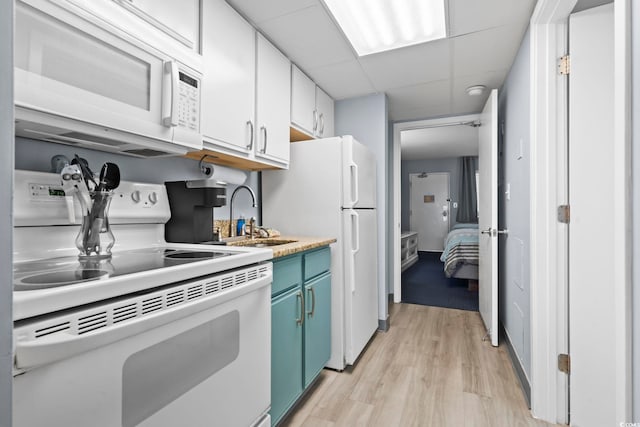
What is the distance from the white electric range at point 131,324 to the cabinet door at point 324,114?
160 centimetres

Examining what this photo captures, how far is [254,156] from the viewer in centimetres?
185

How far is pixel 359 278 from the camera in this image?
7.53 feet

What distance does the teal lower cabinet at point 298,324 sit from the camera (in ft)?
4.83

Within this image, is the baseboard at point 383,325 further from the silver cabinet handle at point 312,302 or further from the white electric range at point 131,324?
the white electric range at point 131,324

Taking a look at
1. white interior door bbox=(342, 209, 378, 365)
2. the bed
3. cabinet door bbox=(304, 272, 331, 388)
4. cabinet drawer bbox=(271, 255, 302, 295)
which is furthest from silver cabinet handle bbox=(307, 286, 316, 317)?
the bed

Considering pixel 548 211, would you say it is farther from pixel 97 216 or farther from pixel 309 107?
pixel 97 216

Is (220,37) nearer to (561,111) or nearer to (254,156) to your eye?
(254,156)

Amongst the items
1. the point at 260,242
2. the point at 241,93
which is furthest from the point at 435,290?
the point at 241,93

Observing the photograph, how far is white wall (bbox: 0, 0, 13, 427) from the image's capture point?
15.8 inches

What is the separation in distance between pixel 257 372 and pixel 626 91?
55.4 inches

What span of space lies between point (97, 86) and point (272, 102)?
3.66ft

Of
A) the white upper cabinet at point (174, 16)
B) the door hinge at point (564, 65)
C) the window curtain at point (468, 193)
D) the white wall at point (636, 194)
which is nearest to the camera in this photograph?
the white wall at point (636, 194)

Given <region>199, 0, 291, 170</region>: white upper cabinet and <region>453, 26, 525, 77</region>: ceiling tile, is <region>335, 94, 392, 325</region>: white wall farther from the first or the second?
<region>199, 0, 291, 170</region>: white upper cabinet

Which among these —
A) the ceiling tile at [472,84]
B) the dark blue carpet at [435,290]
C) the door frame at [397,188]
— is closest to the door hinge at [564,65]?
the ceiling tile at [472,84]
